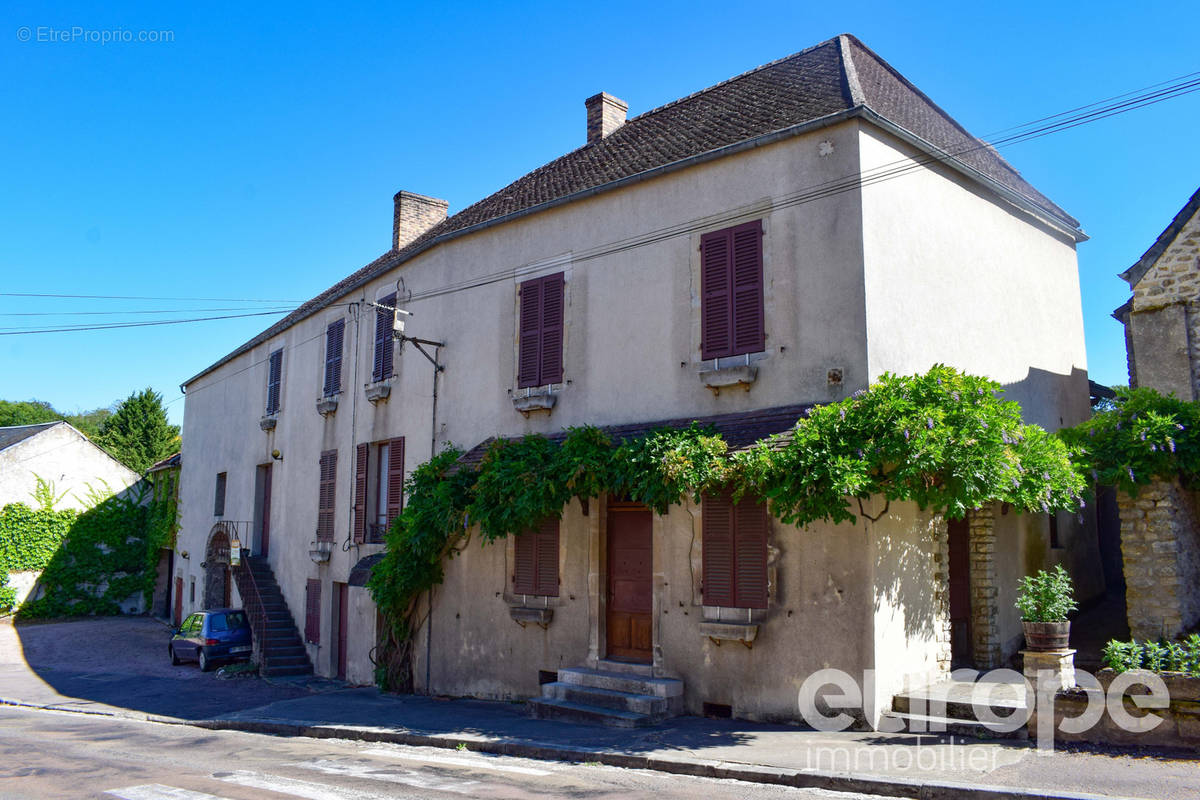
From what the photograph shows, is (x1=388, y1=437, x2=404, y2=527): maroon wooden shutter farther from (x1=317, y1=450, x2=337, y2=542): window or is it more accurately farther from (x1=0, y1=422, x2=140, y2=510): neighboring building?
(x1=0, y1=422, x2=140, y2=510): neighboring building

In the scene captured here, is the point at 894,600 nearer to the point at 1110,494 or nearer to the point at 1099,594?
the point at 1099,594

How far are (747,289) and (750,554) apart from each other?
337 cm

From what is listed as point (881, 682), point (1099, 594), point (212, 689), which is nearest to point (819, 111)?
point (881, 682)

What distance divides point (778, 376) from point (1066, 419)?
6.83 meters

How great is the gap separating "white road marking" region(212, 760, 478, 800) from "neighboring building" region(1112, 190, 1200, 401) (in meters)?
11.7

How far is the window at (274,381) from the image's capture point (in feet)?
74.8

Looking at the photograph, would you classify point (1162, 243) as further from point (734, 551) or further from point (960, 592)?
point (734, 551)

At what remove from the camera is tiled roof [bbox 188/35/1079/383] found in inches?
467

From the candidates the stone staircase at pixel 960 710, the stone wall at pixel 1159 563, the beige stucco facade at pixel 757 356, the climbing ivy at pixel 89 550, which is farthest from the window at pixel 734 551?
the climbing ivy at pixel 89 550

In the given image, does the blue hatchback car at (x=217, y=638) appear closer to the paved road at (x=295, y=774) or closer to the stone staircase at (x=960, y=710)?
the paved road at (x=295, y=774)

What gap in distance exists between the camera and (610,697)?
11.3 meters

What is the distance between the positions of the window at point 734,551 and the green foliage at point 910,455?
3.03ft

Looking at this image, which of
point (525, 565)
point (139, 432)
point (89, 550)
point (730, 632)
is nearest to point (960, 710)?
point (730, 632)

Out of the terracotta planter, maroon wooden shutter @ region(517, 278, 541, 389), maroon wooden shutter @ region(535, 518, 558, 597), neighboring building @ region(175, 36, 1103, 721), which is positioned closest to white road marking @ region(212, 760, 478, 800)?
neighboring building @ region(175, 36, 1103, 721)
